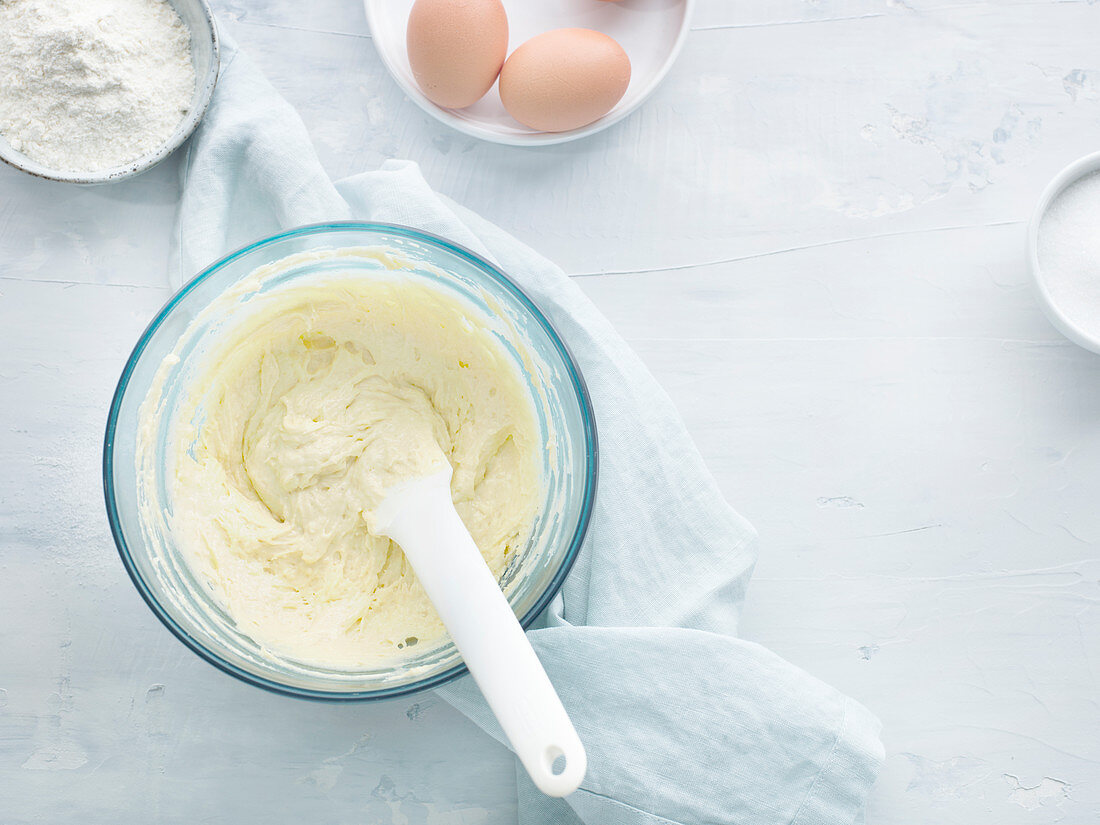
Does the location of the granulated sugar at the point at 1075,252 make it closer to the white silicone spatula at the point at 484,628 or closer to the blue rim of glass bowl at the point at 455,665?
the blue rim of glass bowl at the point at 455,665

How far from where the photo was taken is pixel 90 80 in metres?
1.20

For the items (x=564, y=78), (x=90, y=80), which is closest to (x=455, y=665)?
(x=564, y=78)

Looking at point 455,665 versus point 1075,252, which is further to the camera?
point 1075,252

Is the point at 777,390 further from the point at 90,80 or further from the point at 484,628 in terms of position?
the point at 90,80

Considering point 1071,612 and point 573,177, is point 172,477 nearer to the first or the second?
point 573,177

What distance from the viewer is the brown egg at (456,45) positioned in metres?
1.20

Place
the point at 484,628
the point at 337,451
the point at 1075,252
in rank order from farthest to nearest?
1. the point at 1075,252
2. the point at 337,451
3. the point at 484,628

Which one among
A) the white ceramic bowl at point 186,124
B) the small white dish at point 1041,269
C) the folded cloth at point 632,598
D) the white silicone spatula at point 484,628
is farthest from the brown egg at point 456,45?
the small white dish at point 1041,269

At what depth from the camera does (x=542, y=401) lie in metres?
1.17

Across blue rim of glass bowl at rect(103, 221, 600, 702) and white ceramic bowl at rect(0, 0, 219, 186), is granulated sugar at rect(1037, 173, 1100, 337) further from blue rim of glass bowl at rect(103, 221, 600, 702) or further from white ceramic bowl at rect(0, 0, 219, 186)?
white ceramic bowl at rect(0, 0, 219, 186)

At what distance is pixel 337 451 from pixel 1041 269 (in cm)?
113

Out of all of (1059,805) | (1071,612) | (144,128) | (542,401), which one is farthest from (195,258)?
(1059,805)

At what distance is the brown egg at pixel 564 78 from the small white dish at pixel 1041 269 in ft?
2.22

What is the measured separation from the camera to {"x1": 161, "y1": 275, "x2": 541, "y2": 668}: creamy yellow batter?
1150 millimetres
